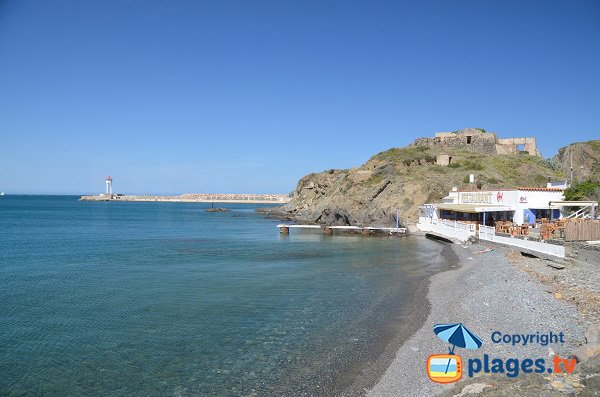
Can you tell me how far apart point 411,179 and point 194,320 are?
175ft

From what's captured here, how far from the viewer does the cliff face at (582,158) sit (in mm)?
63647

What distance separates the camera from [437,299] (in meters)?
16.1

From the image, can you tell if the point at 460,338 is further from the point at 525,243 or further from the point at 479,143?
the point at 479,143

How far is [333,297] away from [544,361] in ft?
30.4

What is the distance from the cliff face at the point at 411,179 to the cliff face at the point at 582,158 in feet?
0.42

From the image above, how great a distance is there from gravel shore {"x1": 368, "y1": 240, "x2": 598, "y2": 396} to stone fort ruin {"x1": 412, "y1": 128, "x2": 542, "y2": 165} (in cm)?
6981

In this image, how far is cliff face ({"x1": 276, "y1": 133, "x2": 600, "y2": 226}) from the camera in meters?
57.6

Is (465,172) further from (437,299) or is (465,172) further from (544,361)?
(544,361)

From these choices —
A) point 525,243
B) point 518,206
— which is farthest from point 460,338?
point 518,206

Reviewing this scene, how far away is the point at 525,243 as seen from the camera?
74.7 ft

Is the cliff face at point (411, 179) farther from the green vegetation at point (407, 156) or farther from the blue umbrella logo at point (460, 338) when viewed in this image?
the blue umbrella logo at point (460, 338)

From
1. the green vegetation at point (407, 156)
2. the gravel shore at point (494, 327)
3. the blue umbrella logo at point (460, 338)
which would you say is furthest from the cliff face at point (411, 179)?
the blue umbrella logo at point (460, 338)

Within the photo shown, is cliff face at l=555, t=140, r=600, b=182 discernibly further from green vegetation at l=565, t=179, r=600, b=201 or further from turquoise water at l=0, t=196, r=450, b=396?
turquoise water at l=0, t=196, r=450, b=396

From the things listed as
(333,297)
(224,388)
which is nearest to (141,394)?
(224,388)
